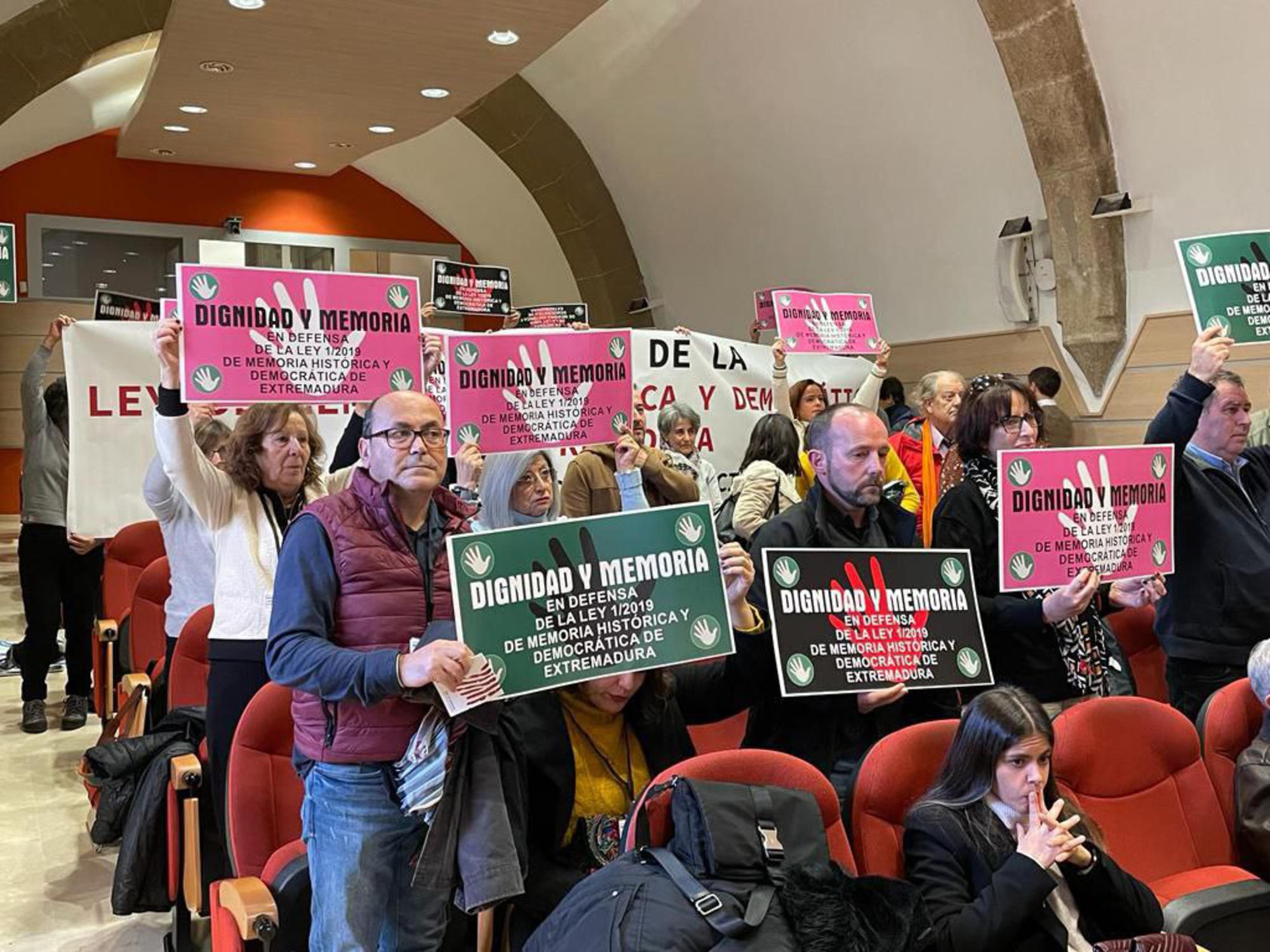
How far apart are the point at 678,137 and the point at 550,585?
811cm

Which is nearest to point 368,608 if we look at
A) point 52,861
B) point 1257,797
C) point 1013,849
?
point 1013,849

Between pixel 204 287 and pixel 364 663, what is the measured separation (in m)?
1.43

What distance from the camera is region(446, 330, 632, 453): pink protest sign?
136 inches

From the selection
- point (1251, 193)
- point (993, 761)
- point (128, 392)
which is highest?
point (1251, 193)

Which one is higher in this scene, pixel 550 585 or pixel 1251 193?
pixel 1251 193

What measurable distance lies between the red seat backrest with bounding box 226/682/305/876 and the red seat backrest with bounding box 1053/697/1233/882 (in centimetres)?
167

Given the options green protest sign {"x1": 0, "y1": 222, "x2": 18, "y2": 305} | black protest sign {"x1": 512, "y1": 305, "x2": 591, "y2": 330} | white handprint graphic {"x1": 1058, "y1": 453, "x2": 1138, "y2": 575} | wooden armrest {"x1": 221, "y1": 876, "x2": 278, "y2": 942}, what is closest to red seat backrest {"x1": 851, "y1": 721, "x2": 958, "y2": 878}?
white handprint graphic {"x1": 1058, "y1": 453, "x2": 1138, "y2": 575}

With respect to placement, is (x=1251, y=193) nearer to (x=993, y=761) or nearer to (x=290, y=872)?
(x=993, y=761)

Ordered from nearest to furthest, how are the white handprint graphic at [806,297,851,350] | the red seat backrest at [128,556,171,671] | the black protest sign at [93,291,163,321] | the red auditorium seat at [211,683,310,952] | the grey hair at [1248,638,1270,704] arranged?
the red auditorium seat at [211,683,310,952], the grey hair at [1248,638,1270,704], the red seat backrest at [128,556,171,671], the white handprint graphic at [806,297,851,350], the black protest sign at [93,291,163,321]

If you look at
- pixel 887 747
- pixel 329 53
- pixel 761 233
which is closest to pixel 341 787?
pixel 887 747

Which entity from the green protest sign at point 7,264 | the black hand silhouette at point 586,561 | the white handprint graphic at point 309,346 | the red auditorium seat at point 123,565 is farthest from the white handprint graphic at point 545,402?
the green protest sign at point 7,264

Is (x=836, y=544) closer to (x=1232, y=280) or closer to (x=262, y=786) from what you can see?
(x=262, y=786)

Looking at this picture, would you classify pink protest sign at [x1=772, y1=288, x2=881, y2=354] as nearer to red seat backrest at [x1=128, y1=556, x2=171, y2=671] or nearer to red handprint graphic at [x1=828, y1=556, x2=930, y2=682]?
red seat backrest at [x1=128, y1=556, x2=171, y2=671]

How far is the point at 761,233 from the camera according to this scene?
31.1 ft
